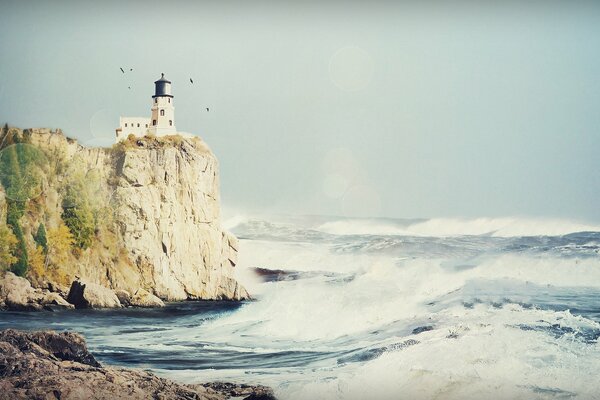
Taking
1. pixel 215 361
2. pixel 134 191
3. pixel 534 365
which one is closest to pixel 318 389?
pixel 215 361

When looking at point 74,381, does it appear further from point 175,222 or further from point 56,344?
point 175,222

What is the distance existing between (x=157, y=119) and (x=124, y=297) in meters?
1.86

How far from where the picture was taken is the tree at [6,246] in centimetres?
801

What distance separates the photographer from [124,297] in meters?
8.00

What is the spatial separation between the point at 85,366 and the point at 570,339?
4219 millimetres

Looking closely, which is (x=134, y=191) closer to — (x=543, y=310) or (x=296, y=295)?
(x=296, y=295)

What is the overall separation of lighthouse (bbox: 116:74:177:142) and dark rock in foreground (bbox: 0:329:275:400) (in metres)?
2.24

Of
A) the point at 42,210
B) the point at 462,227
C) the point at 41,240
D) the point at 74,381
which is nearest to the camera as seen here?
the point at 74,381

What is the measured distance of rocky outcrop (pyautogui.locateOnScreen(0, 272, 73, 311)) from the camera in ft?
25.5

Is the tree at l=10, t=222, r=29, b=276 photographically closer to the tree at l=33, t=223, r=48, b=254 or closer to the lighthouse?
the tree at l=33, t=223, r=48, b=254

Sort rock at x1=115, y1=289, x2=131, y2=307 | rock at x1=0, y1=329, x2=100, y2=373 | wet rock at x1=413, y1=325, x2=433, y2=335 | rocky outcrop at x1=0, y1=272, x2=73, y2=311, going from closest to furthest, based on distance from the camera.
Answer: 1. rock at x1=0, y1=329, x2=100, y2=373
2. wet rock at x1=413, y1=325, x2=433, y2=335
3. rocky outcrop at x1=0, y1=272, x2=73, y2=311
4. rock at x1=115, y1=289, x2=131, y2=307

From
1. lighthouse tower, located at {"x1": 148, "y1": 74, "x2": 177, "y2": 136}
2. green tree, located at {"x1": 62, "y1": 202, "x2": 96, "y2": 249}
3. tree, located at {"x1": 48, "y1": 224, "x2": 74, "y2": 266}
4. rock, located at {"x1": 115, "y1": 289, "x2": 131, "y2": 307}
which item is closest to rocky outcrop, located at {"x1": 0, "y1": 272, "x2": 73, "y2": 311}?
tree, located at {"x1": 48, "y1": 224, "x2": 74, "y2": 266}

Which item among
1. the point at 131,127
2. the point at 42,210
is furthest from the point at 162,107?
the point at 42,210

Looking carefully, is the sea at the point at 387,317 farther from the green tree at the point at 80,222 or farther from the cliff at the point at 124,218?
the green tree at the point at 80,222
